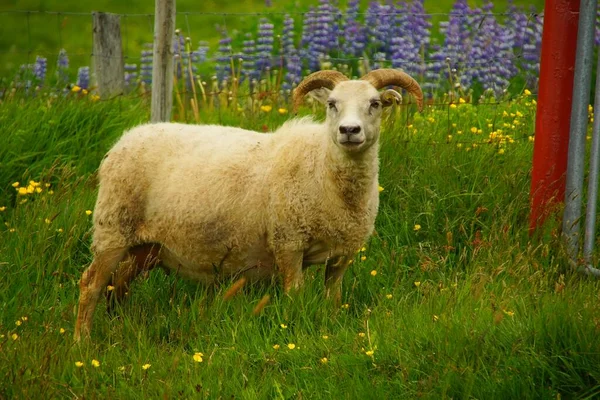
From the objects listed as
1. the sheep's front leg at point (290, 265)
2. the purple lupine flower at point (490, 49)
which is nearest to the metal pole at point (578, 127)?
the sheep's front leg at point (290, 265)

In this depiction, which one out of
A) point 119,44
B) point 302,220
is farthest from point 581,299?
point 119,44

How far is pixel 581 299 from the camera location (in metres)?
4.40

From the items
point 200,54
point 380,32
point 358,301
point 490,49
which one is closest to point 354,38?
point 380,32

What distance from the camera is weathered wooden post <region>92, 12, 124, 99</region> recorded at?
8703mm

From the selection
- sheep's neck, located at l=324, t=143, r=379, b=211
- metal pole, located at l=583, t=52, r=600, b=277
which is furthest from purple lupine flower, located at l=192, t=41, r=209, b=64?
metal pole, located at l=583, t=52, r=600, b=277

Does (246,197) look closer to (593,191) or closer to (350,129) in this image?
(350,129)

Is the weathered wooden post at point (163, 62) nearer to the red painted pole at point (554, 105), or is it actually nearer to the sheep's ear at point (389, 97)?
the sheep's ear at point (389, 97)

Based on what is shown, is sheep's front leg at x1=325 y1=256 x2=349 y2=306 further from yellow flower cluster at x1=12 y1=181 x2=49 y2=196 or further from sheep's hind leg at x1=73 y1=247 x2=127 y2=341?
yellow flower cluster at x1=12 y1=181 x2=49 y2=196

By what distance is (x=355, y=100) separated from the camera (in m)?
5.46

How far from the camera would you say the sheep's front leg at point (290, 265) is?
17.5ft

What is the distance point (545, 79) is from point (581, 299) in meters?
1.94

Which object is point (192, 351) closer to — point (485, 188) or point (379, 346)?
point (379, 346)

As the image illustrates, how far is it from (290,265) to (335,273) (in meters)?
0.33

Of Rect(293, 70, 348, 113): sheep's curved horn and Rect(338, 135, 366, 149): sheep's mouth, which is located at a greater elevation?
Rect(293, 70, 348, 113): sheep's curved horn
